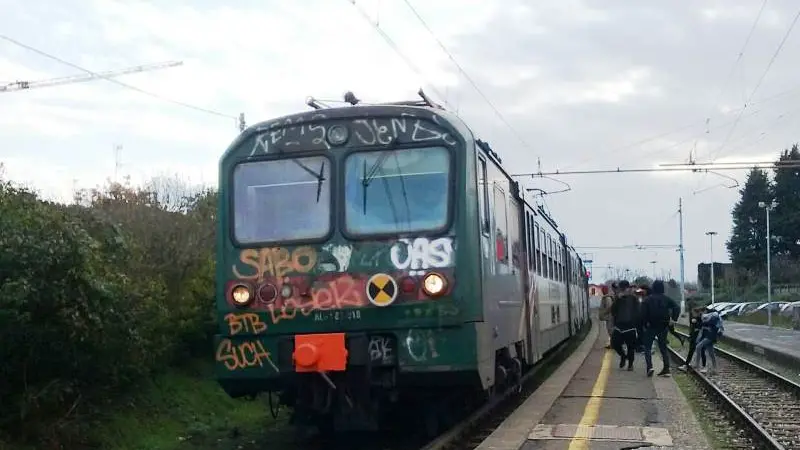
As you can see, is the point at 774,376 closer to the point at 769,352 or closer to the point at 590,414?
the point at 769,352

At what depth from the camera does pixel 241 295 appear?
8.48 m

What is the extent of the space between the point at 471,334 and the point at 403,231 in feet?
3.53

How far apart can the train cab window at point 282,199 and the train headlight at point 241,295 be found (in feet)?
1.42

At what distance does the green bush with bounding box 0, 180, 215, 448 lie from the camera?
315 inches

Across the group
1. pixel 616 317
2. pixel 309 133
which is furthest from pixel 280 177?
pixel 616 317

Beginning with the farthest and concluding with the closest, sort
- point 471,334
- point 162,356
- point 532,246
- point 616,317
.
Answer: point 616,317 < point 532,246 < point 162,356 < point 471,334

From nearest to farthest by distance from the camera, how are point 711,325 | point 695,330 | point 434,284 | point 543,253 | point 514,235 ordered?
point 434,284 → point 514,235 → point 543,253 → point 711,325 → point 695,330

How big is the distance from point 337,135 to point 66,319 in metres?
2.88

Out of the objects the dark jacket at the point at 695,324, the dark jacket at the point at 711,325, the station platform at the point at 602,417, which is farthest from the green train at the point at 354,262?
the dark jacket at the point at 695,324

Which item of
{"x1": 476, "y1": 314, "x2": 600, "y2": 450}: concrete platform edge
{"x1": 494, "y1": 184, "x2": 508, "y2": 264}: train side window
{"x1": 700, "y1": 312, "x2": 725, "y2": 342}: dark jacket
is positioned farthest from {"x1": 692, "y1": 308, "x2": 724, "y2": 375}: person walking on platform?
{"x1": 494, "y1": 184, "x2": 508, "y2": 264}: train side window

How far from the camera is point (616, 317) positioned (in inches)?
678

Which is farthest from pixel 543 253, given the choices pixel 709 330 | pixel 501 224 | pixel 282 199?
pixel 282 199

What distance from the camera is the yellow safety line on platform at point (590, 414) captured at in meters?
8.89

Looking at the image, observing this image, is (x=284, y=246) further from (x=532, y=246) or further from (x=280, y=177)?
(x=532, y=246)
